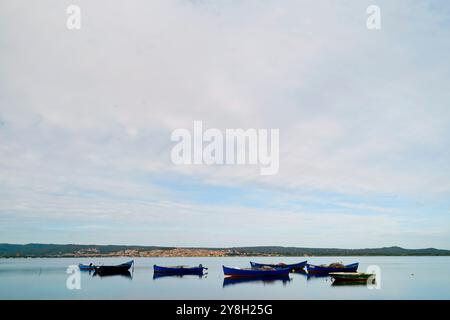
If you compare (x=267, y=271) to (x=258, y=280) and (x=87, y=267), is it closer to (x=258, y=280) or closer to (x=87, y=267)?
(x=258, y=280)

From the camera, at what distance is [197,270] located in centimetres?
8256

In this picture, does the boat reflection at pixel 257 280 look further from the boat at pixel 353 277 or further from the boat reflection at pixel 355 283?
the boat at pixel 353 277

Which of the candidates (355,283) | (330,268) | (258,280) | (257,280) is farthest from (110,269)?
(355,283)

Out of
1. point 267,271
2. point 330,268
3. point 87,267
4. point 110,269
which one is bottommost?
point 87,267

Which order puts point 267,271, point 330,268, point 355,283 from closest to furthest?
1. point 355,283
2. point 267,271
3. point 330,268

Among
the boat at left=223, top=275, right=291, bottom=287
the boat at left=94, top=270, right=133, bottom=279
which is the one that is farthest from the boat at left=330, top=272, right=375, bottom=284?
the boat at left=94, top=270, right=133, bottom=279

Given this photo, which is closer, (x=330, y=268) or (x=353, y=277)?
(x=353, y=277)

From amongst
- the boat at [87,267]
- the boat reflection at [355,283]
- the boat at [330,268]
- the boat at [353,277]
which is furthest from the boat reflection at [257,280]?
the boat at [87,267]

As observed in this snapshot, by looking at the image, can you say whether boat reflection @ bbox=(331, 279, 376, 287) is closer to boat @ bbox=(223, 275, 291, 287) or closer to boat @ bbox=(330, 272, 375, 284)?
boat @ bbox=(330, 272, 375, 284)

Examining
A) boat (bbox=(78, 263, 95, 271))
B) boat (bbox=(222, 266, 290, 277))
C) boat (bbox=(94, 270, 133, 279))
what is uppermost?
boat (bbox=(222, 266, 290, 277))

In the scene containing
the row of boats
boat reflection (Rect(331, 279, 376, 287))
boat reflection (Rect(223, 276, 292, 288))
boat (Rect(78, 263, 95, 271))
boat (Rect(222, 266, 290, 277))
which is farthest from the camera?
boat (Rect(78, 263, 95, 271))
